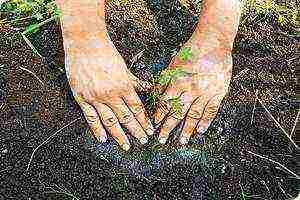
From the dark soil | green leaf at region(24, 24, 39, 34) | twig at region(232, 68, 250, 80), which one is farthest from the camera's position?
green leaf at region(24, 24, 39, 34)

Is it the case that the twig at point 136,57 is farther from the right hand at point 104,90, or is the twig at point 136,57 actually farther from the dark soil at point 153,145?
the right hand at point 104,90

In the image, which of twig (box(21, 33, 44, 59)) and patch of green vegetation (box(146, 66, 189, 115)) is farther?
twig (box(21, 33, 44, 59))

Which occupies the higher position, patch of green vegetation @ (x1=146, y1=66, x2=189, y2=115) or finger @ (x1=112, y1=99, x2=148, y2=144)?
patch of green vegetation @ (x1=146, y1=66, x2=189, y2=115)

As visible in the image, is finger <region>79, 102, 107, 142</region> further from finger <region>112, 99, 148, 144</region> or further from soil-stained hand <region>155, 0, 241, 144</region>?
soil-stained hand <region>155, 0, 241, 144</region>

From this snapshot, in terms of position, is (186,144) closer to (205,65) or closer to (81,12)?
(205,65)

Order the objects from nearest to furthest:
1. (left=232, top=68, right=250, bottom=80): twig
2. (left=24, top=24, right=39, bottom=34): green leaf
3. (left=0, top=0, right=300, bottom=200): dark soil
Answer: (left=0, top=0, right=300, bottom=200): dark soil, (left=232, top=68, right=250, bottom=80): twig, (left=24, top=24, right=39, bottom=34): green leaf

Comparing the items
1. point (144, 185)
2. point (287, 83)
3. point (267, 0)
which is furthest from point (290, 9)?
point (144, 185)

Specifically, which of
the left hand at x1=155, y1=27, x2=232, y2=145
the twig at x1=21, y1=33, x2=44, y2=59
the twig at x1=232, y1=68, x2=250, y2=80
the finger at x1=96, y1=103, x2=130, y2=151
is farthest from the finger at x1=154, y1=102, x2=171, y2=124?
the twig at x1=21, y1=33, x2=44, y2=59
